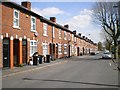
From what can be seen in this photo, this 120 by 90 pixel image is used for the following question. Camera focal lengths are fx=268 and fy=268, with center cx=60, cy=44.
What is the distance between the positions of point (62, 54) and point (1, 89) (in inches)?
1611

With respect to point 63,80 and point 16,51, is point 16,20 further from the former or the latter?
point 63,80

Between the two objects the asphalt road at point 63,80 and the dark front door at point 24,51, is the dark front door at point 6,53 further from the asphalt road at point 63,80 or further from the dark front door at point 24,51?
the asphalt road at point 63,80

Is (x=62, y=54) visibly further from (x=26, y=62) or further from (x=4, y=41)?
(x=4, y=41)

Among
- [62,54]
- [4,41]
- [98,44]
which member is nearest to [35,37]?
[4,41]

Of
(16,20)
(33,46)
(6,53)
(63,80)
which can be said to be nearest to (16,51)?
(6,53)

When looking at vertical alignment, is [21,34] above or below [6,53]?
above

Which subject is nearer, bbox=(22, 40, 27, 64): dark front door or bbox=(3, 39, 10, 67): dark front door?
bbox=(3, 39, 10, 67): dark front door

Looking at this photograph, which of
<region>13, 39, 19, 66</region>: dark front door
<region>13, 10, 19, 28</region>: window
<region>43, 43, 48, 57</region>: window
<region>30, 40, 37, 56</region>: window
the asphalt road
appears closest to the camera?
the asphalt road

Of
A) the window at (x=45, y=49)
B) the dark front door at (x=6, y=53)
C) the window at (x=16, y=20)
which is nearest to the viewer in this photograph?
the dark front door at (x=6, y=53)

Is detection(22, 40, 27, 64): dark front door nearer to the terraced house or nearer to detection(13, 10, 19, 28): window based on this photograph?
the terraced house

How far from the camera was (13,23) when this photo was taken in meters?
25.7

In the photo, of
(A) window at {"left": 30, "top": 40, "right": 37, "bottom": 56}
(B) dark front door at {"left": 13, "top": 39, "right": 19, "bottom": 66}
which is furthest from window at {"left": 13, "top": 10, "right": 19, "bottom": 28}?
(A) window at {"left": 30, "top": 40, "right": 37, "bottom": 56}

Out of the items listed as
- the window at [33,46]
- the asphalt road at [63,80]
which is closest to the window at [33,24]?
the window at [33,46]

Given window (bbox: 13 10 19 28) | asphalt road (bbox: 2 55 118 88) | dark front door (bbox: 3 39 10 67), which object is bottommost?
asphalt road (bbox: 2 55 118 88)
